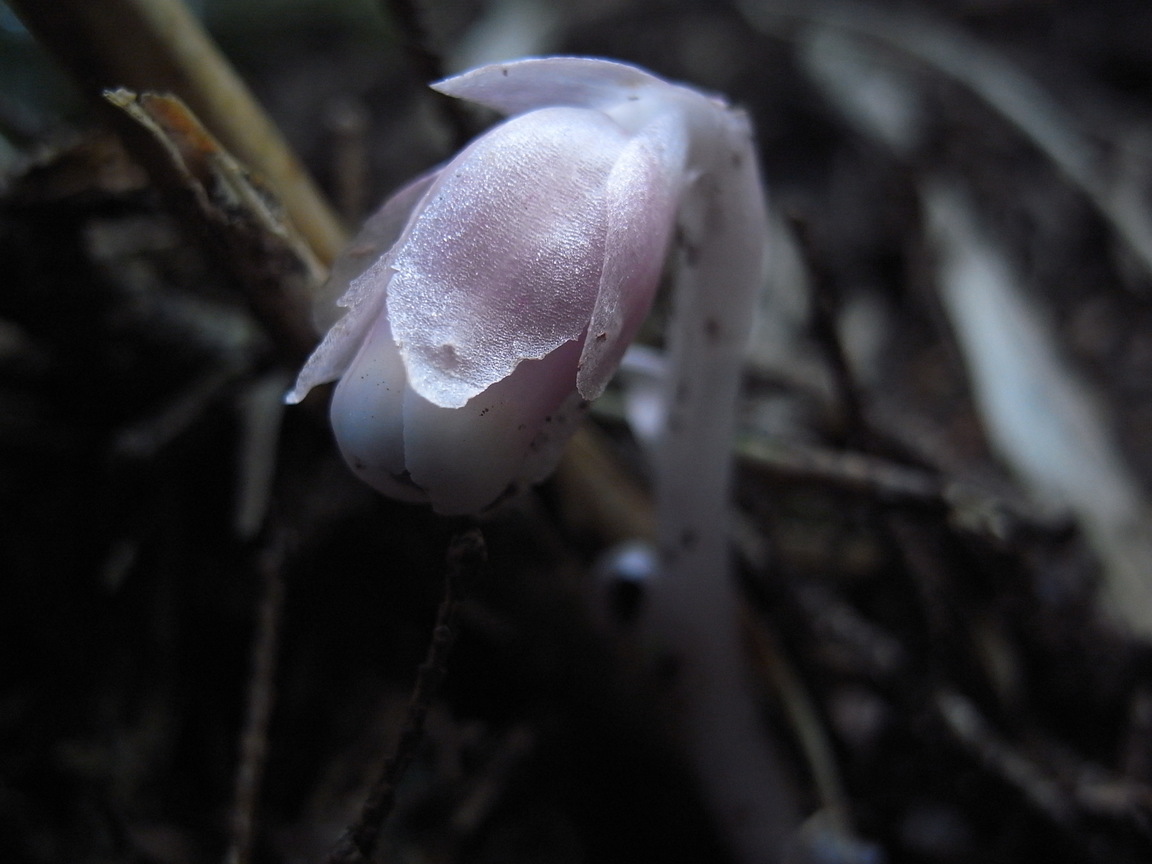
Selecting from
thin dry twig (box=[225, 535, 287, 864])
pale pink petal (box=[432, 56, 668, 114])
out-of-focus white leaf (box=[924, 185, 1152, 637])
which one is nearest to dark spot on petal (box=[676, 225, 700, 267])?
pale pink petal (box=[432, 56, 668, 114])

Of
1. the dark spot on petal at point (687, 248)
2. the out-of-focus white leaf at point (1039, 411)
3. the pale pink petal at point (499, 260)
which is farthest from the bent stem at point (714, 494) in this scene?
the out-of-focus white leaf at point (1039, 411)

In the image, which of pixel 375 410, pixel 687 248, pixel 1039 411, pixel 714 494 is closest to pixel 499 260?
pixel 375 410

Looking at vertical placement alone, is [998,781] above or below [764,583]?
below

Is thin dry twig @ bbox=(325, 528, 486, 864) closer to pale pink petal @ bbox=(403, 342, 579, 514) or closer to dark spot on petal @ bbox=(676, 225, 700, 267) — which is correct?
pale pink petal @ bbox=(403, 342, 579, 514)

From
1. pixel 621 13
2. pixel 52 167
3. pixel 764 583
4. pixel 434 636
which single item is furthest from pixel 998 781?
pixel 621 13

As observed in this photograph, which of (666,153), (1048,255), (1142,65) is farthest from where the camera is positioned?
(1142,65)

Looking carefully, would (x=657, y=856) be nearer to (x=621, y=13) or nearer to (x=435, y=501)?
(x=435, y=501)

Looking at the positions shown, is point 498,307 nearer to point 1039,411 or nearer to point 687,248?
point 687,248
